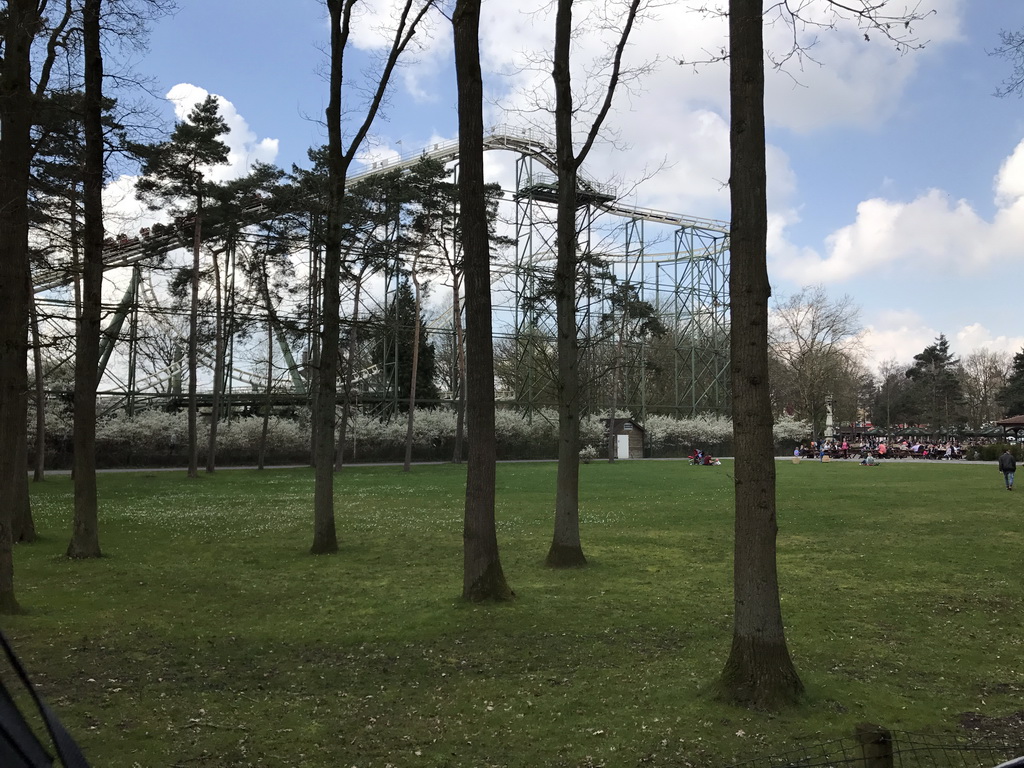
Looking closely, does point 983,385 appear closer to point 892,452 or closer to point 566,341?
point 892,452

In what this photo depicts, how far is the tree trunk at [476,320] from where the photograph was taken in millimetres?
8500

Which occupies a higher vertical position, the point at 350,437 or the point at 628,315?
the point at 628,315

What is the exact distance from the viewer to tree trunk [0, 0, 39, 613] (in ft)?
25.4

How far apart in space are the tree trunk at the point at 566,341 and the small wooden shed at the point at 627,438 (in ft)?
127

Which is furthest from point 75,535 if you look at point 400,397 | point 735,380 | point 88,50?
point 400,397

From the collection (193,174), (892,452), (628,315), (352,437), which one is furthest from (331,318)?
(892,452)

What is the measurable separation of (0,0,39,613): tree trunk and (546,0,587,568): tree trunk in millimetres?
6248

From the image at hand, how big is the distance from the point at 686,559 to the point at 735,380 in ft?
22.8

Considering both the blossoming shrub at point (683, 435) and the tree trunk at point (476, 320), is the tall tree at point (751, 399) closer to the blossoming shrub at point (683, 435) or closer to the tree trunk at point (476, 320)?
the tree trunk at point (476, 320)

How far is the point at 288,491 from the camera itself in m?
24.7

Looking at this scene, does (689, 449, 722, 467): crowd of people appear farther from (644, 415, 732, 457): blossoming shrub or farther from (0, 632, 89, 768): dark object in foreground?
(0, 632, 89, 768): dark object in foreground

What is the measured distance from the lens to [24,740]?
129cm

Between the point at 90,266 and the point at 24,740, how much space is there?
35.9 feet

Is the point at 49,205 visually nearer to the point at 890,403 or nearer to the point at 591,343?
the point at 591,343
